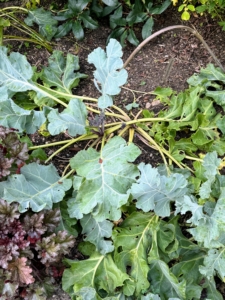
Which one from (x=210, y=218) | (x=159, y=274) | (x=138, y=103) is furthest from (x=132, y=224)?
(x=138, y=103)

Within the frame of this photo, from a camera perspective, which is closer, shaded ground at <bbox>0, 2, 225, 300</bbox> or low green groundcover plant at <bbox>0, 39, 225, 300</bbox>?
low green groundcover plant at <bbox>0, 39, 225, 300</bbox>

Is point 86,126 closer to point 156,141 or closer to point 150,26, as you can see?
point 156,141

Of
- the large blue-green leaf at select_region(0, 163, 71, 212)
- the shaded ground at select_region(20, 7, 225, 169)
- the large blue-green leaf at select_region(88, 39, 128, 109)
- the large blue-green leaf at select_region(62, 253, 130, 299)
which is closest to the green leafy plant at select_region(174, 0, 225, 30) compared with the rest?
the shaded ground at select_region(20, 7, 225, 169)

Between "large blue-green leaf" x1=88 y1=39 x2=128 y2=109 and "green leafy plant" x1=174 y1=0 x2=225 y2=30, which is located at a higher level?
"green leafy plant" x1=174 y1=0 x2=225 y2=30

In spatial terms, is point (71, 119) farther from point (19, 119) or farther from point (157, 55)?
point (157, 55)

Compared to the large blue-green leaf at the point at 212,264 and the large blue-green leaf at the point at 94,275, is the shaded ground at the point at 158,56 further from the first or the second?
the large blue-green leaf at the point at 212,264

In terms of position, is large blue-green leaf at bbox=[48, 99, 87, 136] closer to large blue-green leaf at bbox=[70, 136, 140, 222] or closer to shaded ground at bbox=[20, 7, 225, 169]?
large blue-green leaf at bbox=[70, 136, 140, 222]

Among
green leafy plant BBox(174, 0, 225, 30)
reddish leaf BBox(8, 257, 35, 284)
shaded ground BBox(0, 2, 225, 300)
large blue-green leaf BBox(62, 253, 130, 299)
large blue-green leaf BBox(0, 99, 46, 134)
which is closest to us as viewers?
reddish leaf BBox(8, 257, 35, 284)
